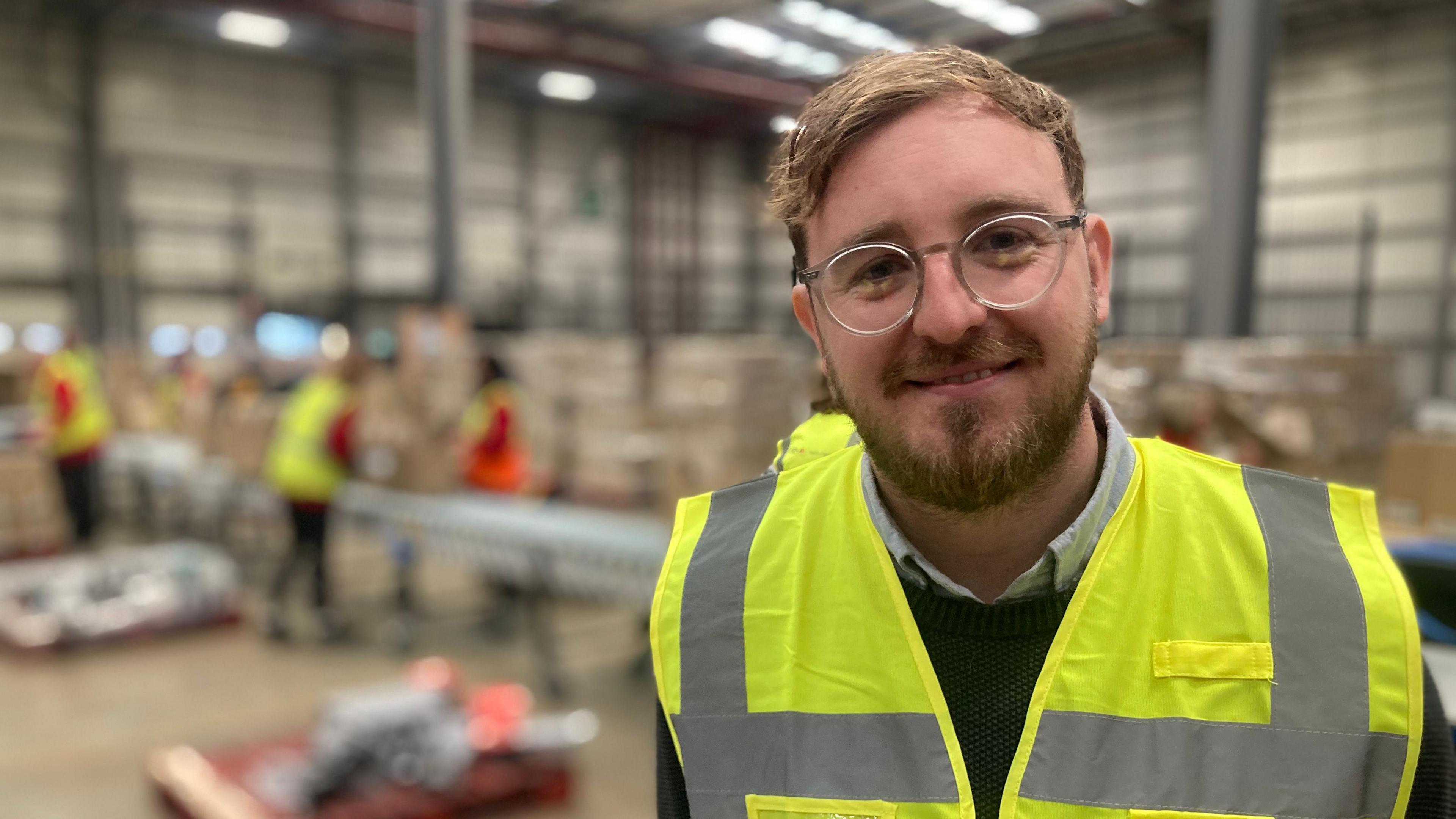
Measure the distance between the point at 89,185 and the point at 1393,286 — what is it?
→ 19.9m

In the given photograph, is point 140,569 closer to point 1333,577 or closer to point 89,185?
point 1333,577

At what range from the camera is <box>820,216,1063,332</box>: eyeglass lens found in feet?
3.51

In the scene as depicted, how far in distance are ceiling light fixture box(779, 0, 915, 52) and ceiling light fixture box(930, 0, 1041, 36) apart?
83 cm

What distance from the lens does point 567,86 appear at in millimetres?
18453

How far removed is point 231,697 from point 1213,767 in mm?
5998

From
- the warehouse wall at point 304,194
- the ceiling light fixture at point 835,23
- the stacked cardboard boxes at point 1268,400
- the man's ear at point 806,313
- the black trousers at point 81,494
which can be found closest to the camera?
the man's ear at point 806,313

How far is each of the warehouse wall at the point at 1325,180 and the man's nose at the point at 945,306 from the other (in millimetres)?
12520

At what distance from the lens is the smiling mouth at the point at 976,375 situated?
3.54ft

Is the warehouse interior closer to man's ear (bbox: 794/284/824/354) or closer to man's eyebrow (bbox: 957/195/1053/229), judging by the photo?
man's ear (bbox: 794/284/824/354)

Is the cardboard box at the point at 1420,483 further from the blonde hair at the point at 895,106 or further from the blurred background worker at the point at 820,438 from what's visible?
the blonde hair at the point at 895,106

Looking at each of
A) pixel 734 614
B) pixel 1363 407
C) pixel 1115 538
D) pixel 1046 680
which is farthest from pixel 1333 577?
pixel 1363 407

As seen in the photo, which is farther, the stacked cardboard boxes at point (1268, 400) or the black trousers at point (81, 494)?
the black trousers at point (81, 494)

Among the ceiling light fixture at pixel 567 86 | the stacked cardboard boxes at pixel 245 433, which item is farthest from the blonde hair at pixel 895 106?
the ceiling light fixture at pixel 567 86

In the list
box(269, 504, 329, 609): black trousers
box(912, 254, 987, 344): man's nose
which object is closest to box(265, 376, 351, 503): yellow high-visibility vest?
box(269, 504, 329, 609): black trousers
